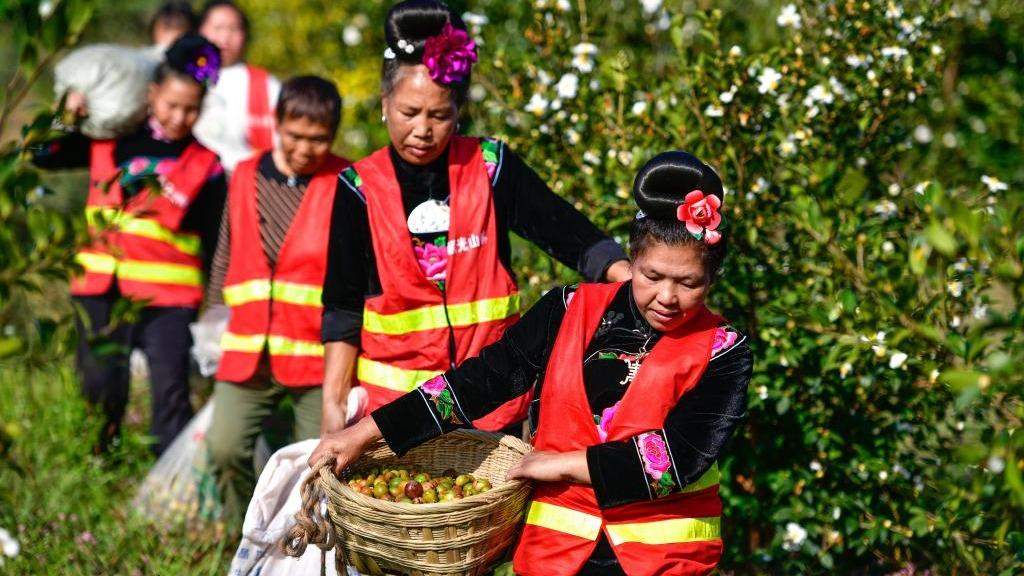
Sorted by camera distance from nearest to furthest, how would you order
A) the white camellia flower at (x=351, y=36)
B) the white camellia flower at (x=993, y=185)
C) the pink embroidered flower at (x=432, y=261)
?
the pink embroidered flower at (x=432, y=261) → the white camellia flower at (x=993, y=185) → the white camellia flower at (x=351, y=36)

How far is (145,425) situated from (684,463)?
327cm

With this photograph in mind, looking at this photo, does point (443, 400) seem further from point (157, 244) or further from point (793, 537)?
point (157, 244)

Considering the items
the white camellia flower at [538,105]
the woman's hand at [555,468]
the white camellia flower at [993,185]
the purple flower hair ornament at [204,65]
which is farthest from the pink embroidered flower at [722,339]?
the purple flower hair ornament at [204,65]

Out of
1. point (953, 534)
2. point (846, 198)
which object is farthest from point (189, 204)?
point (953, 534)

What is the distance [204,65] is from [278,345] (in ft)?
3.62

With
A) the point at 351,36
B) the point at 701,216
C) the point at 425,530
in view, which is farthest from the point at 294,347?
the point at 351,36

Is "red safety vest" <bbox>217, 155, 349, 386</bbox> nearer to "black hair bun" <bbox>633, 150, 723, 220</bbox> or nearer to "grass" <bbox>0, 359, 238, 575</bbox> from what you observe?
"grass" <bbox>0, 359, 238, 575</bbox>

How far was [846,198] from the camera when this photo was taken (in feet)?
9.76

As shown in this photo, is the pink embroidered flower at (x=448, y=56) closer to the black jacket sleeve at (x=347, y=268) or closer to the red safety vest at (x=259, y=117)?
the black jacket sleeve at (x=347, y=268)

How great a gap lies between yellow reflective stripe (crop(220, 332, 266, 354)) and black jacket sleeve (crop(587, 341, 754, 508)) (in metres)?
1.58

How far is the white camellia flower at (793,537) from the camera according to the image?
3.16m

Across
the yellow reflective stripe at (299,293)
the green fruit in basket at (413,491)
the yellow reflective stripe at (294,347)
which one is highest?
the yellow reflective stripe at (299,293)

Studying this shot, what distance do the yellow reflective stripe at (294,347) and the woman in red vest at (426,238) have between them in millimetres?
564

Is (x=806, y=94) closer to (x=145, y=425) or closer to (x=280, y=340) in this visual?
(x=280, y=340)
